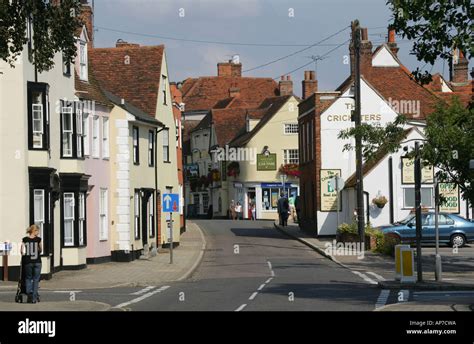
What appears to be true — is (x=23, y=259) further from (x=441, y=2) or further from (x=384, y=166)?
(x=384, y=166)

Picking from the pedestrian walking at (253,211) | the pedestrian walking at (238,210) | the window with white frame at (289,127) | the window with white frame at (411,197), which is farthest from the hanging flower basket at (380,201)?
the pedestrian walking at (253,211)

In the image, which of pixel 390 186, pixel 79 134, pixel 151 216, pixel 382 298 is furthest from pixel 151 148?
pixel 382 298

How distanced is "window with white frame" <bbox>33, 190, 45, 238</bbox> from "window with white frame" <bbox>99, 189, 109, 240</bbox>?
7.05 m

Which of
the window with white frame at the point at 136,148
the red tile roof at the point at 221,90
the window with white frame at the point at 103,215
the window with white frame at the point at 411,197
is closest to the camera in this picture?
the window with white frame at the point at 103,215

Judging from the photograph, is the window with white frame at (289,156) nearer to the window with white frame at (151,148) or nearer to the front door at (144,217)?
the window with white frame at (151,148)

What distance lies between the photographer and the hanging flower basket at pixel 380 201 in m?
48.5

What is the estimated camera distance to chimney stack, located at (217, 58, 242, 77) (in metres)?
114

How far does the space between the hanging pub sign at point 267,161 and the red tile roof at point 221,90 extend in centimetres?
2715

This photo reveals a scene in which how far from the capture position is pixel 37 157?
99.4ft

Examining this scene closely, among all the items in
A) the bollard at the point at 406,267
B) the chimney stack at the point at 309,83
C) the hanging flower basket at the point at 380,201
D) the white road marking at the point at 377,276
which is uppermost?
the chimney stack at the point at 309,83

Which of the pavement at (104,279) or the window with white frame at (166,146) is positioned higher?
the window with white frame at (166,146)

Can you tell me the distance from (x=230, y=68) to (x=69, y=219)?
81.5 meters

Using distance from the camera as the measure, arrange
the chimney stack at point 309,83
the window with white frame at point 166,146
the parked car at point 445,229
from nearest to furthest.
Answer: the parked car at point 445,229 → the window with white frame at point 166,146 → the chimney stack at point 309,83
